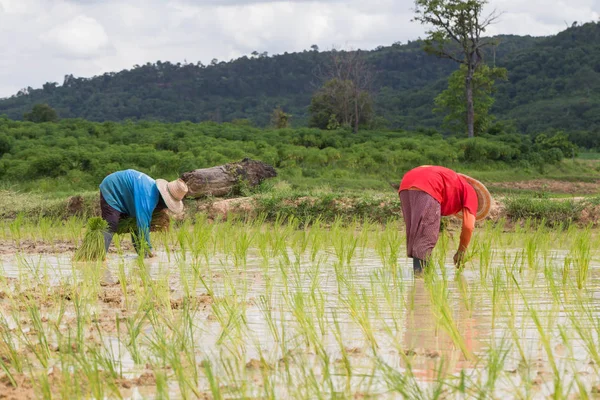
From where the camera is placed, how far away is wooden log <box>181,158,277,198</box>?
39.4 feet

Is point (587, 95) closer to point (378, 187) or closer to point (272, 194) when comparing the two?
point (378, 187)

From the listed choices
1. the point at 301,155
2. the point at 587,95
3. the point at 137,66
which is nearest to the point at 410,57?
the point at 137,66

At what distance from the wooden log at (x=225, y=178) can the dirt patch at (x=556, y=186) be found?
730 cm

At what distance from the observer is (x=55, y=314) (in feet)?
14.3

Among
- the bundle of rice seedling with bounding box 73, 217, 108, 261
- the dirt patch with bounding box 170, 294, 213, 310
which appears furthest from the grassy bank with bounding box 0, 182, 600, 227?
the dirt patch with bounding box 170, 294, 213, 310

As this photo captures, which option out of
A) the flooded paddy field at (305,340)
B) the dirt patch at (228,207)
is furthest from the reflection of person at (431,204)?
the dirt patch at (228,207)

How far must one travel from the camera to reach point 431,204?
18.3 ft

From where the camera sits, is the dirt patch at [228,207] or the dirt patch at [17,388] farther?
the dirt patch at [228,207]

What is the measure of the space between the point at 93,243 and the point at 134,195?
524 millimetres

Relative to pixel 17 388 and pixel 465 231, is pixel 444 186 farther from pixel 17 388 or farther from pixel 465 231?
pixel 17 388

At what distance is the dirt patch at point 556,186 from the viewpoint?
61.9ft

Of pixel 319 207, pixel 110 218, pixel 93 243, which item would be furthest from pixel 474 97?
pixel 93 243

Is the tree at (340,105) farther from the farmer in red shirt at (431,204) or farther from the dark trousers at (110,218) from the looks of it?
the farmer in red shirt at (431,204)

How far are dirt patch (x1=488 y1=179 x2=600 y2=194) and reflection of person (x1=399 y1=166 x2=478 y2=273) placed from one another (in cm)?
1313
